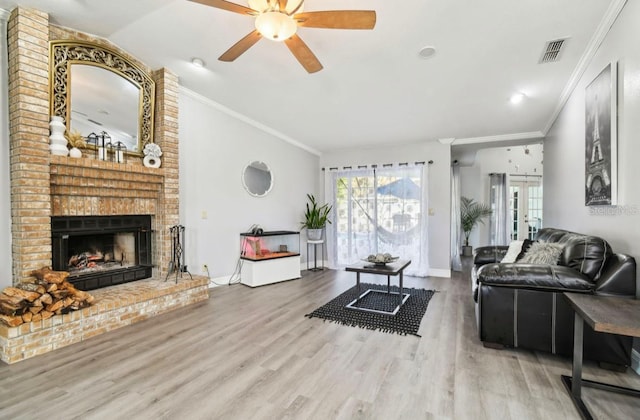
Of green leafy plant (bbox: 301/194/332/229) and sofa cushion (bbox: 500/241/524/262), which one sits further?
green leafy plant (bbox: 301/194/332/229)

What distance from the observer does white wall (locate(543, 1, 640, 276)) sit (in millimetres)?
2104

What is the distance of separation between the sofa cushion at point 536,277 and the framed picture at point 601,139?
0.78m

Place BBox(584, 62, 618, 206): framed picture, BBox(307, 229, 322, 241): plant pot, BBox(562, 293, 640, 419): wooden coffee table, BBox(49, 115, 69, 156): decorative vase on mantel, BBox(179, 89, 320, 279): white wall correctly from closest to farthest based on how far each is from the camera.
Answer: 1. BBox(562, 293, 640, 419): wooden coffee table
2. BBox(584, 62, 618, 206): framed picture
3. BBox(49, 115, 69, 156): decorative vase on mantel
4. BBox(179, 89, 320, 279): white wall
5. BBox(307, 229, 322, 241): plant pot

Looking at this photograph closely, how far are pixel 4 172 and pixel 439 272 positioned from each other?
5924 mm

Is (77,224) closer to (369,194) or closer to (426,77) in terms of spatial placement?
(426,77)

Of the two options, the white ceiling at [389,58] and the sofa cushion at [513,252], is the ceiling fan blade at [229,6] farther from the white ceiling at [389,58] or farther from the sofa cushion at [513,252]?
the sofa cushion at [513,252]

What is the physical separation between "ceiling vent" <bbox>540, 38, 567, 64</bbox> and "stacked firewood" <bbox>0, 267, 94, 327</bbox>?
4949 millimetres

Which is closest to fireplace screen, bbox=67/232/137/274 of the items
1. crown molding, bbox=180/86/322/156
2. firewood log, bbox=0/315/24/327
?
firewood log, bbox=0/315/24/327

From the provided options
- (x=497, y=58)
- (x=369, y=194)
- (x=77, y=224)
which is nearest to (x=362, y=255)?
(x=369, y=194)

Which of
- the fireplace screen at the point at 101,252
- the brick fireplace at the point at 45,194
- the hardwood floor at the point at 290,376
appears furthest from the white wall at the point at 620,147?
the fireplace screen at the point at 101,252

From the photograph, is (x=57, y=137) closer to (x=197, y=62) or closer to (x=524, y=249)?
(x=197, y=62)

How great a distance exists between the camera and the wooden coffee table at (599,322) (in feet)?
4.72

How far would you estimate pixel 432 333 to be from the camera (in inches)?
111

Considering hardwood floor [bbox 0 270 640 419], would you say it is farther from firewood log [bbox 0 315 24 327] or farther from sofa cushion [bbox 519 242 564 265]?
sofa cushion [bbox 519 242 564 265]
